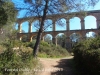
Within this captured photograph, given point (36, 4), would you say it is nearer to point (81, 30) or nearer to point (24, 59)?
point (24, 59)

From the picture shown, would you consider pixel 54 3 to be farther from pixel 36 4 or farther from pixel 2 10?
pixel 2 10

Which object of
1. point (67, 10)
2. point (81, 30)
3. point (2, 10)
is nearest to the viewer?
point (67, 10)

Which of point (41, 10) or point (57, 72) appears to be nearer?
point (57, 72)

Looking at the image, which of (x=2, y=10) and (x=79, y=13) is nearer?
(x=79, y=13)

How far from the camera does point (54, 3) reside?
11.8 meters

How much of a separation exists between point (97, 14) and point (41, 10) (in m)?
27.3

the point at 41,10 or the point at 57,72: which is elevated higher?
the point at 41,10

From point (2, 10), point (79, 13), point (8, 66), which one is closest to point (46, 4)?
point (79, 13)

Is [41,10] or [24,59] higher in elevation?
[41,10]

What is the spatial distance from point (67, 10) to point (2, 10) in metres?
5.35

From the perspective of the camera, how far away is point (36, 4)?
38.8 feet

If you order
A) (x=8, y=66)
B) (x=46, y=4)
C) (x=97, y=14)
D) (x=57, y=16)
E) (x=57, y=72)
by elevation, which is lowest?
(x=57, y=72)

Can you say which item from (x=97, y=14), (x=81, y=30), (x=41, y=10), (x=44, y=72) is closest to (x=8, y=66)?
(x=44, y=72)

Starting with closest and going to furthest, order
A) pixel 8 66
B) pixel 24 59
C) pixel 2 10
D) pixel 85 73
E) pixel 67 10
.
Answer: pixel 8 66, pixel 85 73, pixel 24 59, pixel 67 10, pixel 2 10
